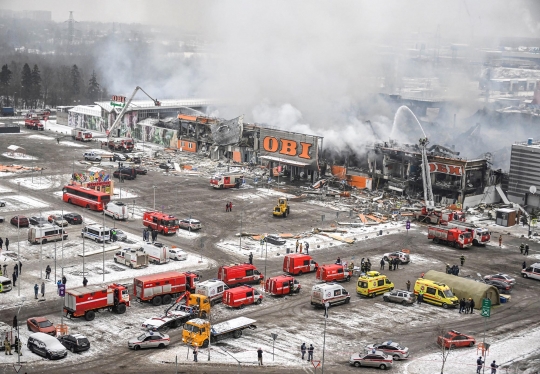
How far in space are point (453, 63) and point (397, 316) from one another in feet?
243

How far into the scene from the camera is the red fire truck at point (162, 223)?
45688 millimetres

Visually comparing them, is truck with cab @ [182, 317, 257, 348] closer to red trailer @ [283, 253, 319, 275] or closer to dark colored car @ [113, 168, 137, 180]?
red trailer @ [283, 253, 319, 275]

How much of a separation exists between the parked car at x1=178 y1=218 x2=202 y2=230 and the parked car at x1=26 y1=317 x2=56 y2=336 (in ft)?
59.6

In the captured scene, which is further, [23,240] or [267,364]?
[23,240]

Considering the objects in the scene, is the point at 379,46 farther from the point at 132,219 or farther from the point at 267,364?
the point at 267,364

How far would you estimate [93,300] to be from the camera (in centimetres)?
3134

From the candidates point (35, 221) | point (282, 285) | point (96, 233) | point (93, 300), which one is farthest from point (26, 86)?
point (93, 300)

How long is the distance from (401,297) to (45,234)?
19527mm

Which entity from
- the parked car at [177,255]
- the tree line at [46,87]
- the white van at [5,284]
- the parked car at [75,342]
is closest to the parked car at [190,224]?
the parked car at [177,255]

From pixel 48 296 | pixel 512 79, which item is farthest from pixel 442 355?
pixel 512 79

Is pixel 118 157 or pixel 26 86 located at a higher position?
pixel 26 86

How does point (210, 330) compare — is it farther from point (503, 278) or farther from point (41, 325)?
point (503, 278)

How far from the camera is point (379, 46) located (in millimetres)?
104562

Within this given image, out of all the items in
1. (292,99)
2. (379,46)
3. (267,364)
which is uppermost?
(379,46)
